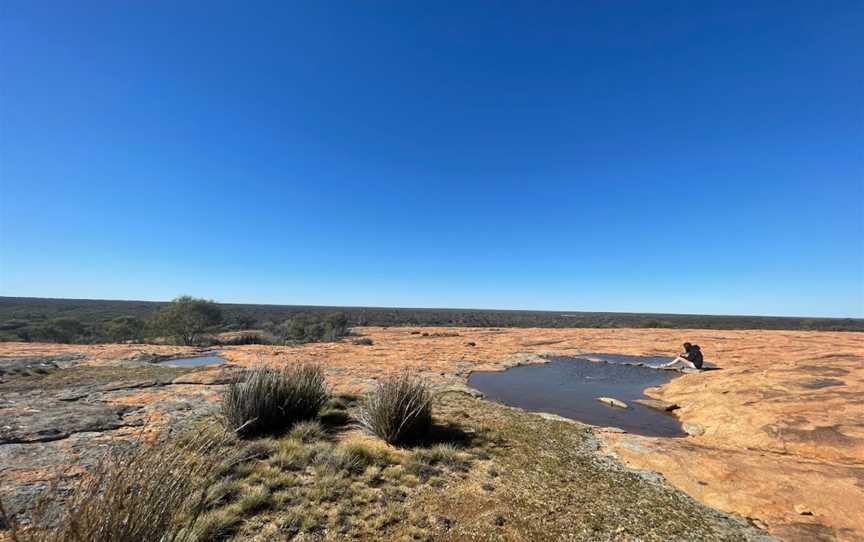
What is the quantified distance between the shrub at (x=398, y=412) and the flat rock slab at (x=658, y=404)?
7196mm

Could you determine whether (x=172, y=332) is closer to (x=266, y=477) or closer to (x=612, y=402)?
(x=266, y=477)

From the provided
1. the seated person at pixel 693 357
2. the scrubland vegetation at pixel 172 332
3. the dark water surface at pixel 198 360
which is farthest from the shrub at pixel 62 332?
the seated person at pixel 693 357

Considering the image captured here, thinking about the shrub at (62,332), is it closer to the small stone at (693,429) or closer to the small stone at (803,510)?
the small stone at (693,429)

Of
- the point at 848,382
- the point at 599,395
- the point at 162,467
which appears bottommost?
the point at 599,395

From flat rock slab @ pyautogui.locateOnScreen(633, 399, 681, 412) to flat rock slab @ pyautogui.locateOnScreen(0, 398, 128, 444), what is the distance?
13.0m

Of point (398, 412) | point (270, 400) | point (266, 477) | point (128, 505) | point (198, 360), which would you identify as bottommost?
point (198, 360)

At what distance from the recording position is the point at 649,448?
636cm

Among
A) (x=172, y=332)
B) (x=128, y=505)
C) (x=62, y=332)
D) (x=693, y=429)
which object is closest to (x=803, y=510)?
(x=693, y=429)

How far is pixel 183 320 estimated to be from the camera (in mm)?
26344

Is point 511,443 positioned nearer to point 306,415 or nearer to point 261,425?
point 306,415

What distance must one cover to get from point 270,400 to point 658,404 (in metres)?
10.6

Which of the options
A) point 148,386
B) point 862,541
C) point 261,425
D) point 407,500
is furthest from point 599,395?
point 148,386

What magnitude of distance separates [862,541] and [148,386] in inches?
561

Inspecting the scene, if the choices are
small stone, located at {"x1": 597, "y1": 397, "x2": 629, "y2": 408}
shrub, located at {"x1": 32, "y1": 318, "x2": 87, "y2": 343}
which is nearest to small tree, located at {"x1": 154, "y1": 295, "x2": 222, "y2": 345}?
shrub, located at {"x1": 32, "y1": 318, "x2": 87, "y2": 343}
